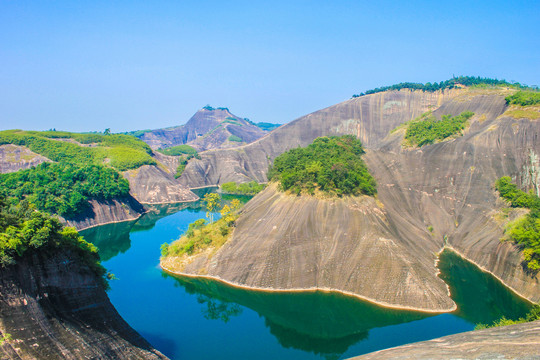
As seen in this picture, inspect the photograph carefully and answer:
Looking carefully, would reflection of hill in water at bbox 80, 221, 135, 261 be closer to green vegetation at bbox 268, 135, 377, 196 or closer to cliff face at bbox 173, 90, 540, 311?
cliff face at bbox 173, 90, 540, 311

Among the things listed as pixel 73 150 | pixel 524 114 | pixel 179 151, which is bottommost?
pixel 73 150

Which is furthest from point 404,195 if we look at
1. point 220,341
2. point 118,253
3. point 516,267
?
point 118,253

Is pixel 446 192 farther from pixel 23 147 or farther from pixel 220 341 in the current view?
pixel 23 147

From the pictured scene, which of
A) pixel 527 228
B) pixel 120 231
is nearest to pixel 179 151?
pixel 120 231

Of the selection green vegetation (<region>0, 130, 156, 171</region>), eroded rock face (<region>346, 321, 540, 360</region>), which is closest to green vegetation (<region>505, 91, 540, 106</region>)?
eroded rock face (<region>346, 321, 540, 360</region>)

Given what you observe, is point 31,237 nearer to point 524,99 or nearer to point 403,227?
point 403,227

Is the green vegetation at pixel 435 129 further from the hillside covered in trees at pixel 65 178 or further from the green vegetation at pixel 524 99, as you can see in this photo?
the hillside covered in trees at pixel 65 178

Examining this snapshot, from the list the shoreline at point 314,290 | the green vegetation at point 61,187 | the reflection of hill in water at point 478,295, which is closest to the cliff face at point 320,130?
the green vegetation at point 61,187
